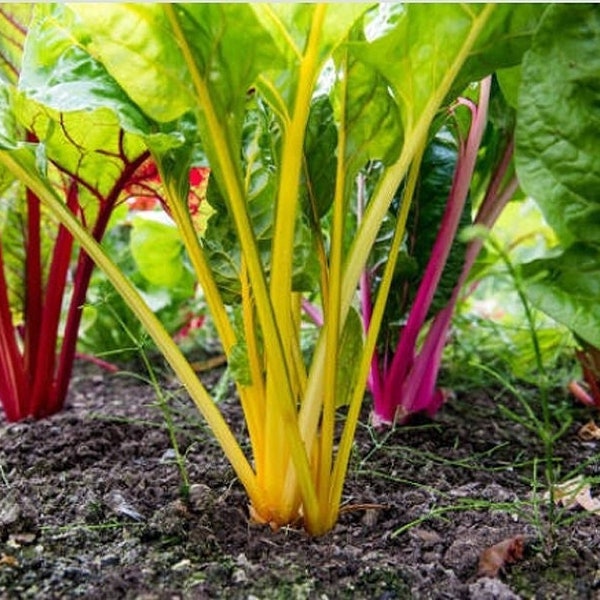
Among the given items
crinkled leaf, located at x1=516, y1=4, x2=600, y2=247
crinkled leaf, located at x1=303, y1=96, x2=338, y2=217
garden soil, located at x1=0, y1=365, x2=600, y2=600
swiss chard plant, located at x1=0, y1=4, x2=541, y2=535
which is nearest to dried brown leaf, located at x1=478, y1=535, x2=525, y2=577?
garden soil, located at x1=0, y1=365, x2=600, y2=600

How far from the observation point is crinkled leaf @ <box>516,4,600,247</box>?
890mm

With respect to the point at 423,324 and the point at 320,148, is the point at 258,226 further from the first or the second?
the point at 423,324

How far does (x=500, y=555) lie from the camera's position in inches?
36.3

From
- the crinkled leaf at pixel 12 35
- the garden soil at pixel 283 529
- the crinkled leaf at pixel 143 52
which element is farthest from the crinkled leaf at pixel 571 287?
the crinkled leaf at pixel 12 35

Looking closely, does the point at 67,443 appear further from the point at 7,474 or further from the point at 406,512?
the point at 406,512

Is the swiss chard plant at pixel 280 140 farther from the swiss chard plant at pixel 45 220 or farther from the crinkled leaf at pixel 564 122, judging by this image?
the swiss chard plant at pixel 45 220

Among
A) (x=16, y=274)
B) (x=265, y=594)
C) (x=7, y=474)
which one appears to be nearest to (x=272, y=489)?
(x=265, y=594)

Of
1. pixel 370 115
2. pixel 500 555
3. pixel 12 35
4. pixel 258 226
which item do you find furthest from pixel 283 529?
pixel 12 35

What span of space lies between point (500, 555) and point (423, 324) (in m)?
0.56

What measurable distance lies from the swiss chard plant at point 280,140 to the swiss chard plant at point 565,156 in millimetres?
A: 48

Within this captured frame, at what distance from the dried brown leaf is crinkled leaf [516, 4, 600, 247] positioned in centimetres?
34

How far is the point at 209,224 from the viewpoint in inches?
42.1

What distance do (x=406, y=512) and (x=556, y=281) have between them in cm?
34

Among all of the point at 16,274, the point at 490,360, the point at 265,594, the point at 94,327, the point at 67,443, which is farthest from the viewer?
the point at 94,327
